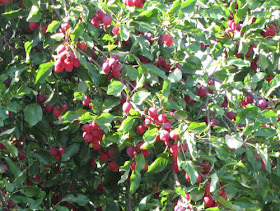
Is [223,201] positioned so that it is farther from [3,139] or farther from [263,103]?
[3,139]

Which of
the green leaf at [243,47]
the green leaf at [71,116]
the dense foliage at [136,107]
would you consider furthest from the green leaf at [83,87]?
the green leaf at [243,47]

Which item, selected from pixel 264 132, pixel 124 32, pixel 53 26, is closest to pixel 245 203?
pixel 264 132

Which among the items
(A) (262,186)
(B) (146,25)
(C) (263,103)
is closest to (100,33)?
(B) (146,25)

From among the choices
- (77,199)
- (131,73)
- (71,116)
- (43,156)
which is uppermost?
(131,73)

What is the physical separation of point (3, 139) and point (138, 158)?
61cm

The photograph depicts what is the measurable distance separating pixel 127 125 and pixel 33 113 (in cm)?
56

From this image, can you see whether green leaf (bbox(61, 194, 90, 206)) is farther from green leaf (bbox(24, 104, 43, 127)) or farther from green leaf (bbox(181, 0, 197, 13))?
green leaf (bbox(181, 0, 197, 13))

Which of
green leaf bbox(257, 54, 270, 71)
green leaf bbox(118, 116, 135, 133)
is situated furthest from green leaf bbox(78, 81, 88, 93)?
green leaf bbox(257, 54, 270, 71)

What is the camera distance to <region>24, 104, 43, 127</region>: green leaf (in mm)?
2066

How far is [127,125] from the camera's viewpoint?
172cm

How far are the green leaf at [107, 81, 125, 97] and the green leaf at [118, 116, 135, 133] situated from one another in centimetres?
12

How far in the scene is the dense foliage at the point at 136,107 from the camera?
1.79 m

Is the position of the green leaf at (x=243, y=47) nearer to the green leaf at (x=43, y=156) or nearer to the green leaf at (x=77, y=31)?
the green leaf at (x=77, y=31)

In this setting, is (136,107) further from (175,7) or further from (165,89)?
(175,7)
